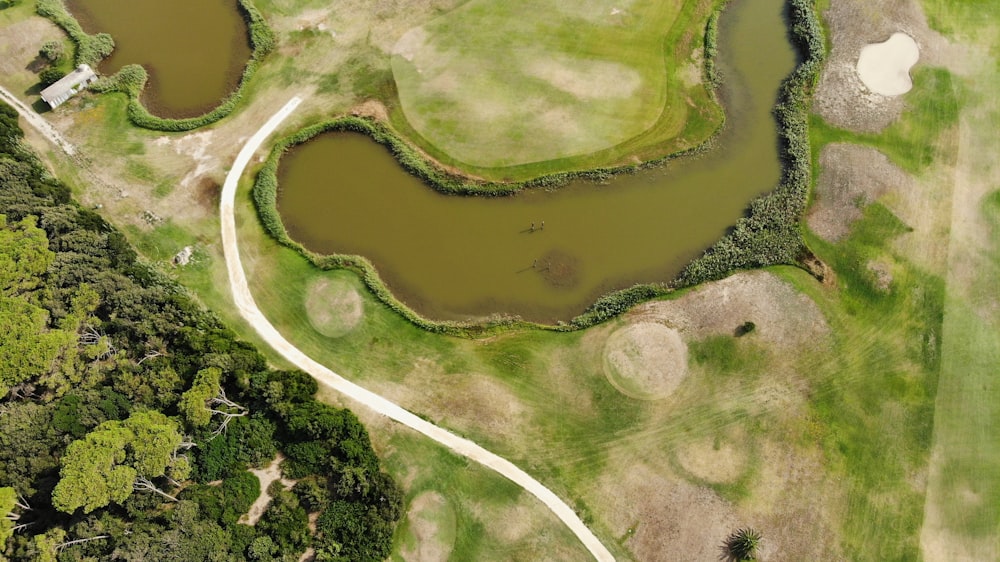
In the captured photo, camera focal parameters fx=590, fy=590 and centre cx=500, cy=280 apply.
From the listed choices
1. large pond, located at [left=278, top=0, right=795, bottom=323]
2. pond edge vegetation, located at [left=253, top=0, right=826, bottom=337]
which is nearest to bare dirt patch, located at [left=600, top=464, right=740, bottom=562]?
pond edge vegetation, located at [left=253, top=0, right=826, bottom=337]

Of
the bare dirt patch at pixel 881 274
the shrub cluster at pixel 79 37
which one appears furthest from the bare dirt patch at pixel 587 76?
the shrub cluster at pixel 79 37

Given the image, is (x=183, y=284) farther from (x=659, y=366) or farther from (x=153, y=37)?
(x=659, y=366)

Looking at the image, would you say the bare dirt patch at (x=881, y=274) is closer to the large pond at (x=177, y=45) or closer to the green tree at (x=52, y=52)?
the large pond at (x=177, y=45)

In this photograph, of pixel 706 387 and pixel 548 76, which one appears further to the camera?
pixel 548 76

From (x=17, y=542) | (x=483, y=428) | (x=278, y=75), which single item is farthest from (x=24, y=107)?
(x=483, y=428)

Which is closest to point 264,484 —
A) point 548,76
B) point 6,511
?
point 6,511

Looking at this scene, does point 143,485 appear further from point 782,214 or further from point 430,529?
point 782,214

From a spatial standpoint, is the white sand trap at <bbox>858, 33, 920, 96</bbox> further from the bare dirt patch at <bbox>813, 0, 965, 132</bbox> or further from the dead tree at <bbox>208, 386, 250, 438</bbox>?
the dead tree at <bbox>208, 386, 250, 438</bbox>
